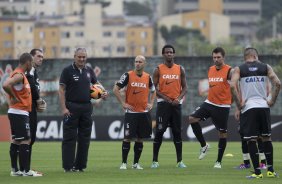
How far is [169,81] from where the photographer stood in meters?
25.0

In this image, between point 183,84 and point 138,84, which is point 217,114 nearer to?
point 183,84

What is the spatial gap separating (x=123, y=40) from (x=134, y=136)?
12568cm

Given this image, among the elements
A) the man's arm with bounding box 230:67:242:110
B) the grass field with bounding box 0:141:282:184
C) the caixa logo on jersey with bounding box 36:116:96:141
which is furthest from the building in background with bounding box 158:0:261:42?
the man's arm with bounding box 230:67:242:110

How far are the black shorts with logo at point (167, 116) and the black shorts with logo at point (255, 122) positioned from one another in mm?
3924

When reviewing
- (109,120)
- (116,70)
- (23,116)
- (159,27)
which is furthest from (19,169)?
(159,27)

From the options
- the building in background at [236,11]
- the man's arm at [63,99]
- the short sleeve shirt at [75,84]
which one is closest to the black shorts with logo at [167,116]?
the short sleeve shirt at [75,84]

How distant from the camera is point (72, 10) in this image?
17312cm

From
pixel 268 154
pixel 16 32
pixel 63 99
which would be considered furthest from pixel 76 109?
pixel 16 32

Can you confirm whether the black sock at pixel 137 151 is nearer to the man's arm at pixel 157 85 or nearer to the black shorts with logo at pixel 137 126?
the black shorts with logo at pixel 137 126

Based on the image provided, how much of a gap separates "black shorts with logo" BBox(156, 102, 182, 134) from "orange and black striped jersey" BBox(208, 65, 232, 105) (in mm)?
868

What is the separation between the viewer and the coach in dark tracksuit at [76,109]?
2322cm

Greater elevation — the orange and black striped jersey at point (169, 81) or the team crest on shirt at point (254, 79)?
the team crest on shirt at point (254, 79)

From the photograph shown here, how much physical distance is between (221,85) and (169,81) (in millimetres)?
1142

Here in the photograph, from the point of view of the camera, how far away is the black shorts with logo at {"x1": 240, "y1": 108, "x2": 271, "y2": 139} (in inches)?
832
